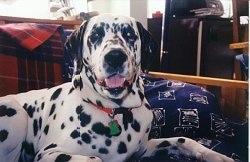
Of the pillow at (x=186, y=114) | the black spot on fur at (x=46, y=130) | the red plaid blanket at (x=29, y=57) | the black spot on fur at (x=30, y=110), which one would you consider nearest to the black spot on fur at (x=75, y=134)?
the black spot on fur at (x=46, y=130)

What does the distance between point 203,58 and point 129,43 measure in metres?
1.30

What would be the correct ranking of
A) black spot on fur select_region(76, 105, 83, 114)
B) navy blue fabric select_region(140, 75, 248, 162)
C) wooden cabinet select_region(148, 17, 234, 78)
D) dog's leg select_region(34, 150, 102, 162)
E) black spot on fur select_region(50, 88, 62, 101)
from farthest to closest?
wooden cabinet select_region(148, 17, 234, 78) < navy blue fabric select_region(140, 75, 248, 162) < black spot on fur select_region(50, 88, 62, 101) < black spot on fur select_region(76, 105, 83, 114) < dog's leg select_region(34, 150, 102, 162)

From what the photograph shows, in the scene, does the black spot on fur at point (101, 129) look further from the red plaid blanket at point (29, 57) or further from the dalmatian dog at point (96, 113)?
the red plaid blanket at point (29, 57)

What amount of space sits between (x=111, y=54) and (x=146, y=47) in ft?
0.58

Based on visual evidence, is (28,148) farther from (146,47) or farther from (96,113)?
(146,47)

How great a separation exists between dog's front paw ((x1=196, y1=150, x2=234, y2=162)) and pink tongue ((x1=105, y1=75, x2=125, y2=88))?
314 mm

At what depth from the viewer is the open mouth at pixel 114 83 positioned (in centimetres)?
95

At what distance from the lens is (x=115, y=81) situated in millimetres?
955

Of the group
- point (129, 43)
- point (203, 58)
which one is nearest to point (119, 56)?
point (129, 43)

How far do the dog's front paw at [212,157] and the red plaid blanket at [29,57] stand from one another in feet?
2.10

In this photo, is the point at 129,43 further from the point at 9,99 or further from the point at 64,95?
the point at 9,99

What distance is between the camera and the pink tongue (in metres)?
0.95

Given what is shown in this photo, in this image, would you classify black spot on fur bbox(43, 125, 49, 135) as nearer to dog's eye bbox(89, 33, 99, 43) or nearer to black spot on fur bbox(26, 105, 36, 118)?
black spot on fur bbox(26, 105, 36, 118)

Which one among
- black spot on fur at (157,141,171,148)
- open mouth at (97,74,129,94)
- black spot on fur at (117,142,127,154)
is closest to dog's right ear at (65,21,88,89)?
open mouth at (97,74,129,94)
